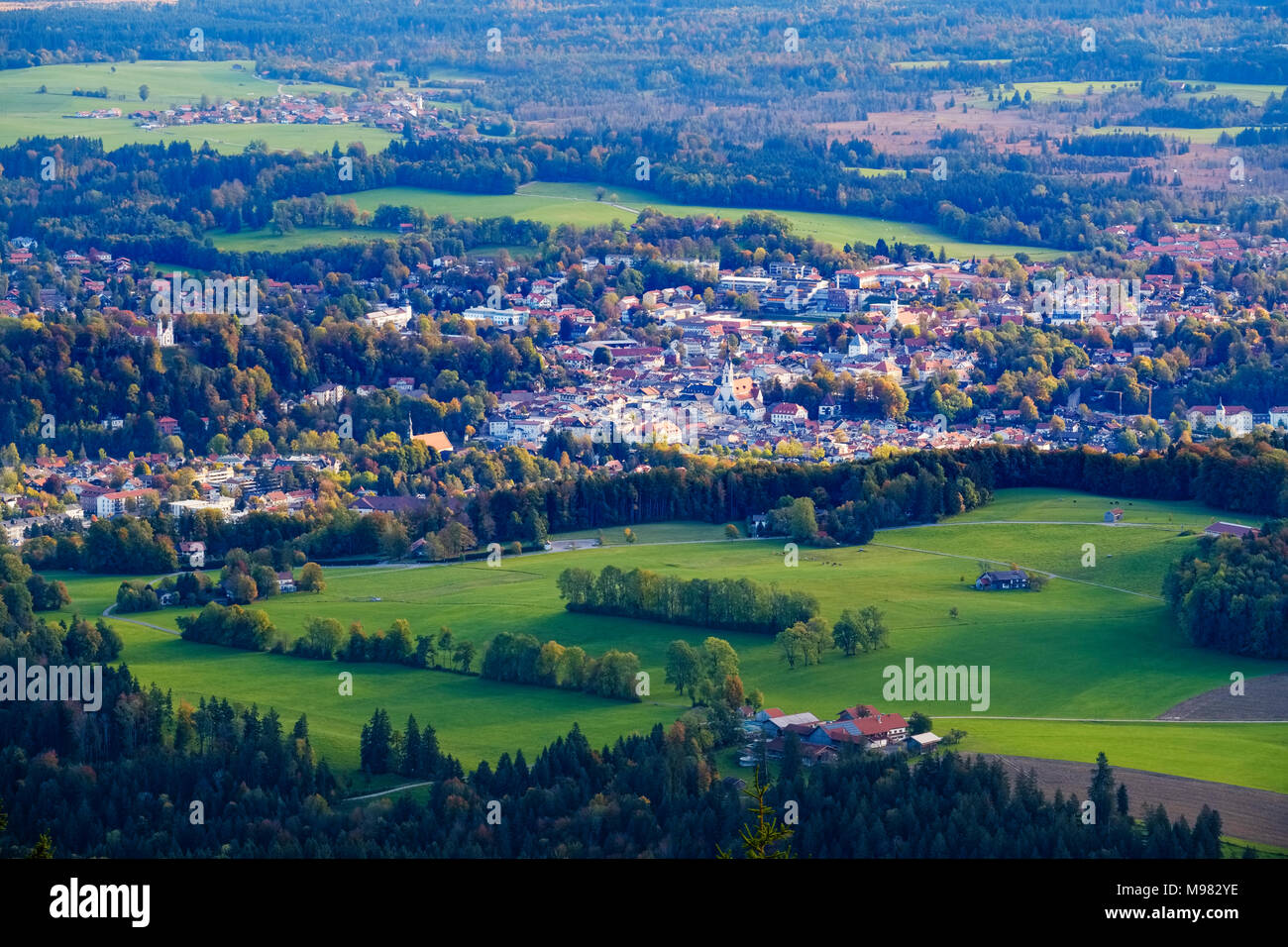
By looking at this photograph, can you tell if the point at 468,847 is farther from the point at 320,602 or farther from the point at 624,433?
the point at 624,433

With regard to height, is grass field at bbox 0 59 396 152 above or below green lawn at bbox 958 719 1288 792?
above

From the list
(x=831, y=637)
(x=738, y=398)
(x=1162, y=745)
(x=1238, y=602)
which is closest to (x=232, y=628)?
(x=831, y=637)

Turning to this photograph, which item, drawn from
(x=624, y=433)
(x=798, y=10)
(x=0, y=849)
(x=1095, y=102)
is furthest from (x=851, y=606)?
(x=798, y=10)

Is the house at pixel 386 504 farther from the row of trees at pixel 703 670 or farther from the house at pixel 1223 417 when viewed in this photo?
the house at pixel 1223 417

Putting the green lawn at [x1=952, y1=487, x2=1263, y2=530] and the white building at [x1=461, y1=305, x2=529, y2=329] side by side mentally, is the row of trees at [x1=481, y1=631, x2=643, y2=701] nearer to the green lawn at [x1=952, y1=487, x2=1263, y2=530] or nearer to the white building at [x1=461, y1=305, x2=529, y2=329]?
the green lawn at [x1=952, y1=487, x2=1263, y2=530]

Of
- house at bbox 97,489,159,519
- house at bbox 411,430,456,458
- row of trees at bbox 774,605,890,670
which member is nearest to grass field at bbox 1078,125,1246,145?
house at bbox 411,430,456,458

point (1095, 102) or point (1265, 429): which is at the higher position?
point (1095, 102)

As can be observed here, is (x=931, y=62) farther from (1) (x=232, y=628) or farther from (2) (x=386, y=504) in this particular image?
(1) (x=232, y=628)
